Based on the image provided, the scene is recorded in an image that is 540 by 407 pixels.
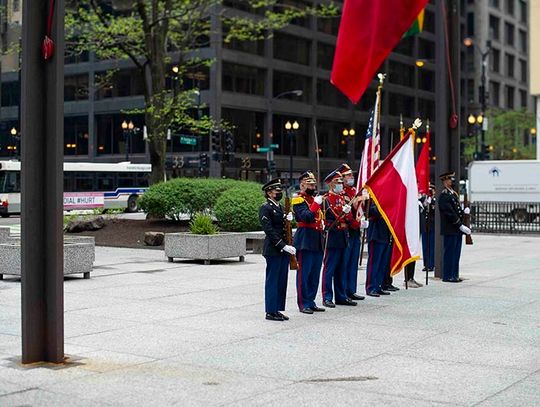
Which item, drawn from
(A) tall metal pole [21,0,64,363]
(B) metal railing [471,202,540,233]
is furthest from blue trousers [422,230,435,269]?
(B) metal railing [471,202,540,233]

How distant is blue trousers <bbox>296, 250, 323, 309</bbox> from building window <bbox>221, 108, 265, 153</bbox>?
57.0 m

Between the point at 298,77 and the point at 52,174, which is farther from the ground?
the point at 298,77

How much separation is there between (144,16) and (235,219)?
8.47 meters

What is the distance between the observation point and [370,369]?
822 cm

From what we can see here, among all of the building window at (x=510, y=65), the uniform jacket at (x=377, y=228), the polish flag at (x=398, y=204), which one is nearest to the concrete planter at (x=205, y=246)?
the uniform jacket at (x=377, y=228)

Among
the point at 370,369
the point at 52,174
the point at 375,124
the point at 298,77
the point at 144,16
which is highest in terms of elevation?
the point at 298,77

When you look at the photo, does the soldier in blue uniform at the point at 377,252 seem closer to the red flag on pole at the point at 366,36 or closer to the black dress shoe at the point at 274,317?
the black dress shoe at the point at 274,317

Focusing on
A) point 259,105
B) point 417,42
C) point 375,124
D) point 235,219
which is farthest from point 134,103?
point 375,124

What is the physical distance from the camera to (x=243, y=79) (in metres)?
70.2

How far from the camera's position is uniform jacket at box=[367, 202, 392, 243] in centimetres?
1441

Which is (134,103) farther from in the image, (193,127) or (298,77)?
(193,127)

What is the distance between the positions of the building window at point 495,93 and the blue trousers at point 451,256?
291 ft

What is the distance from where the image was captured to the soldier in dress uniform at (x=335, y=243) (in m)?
12.8

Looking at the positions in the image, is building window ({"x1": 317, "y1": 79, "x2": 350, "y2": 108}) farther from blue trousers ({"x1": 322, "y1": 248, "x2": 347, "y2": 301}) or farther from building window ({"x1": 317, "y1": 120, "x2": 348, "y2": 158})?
blue trousers ({"x1": 322, "y1": 248, "x2": 347, "y2": 301})
